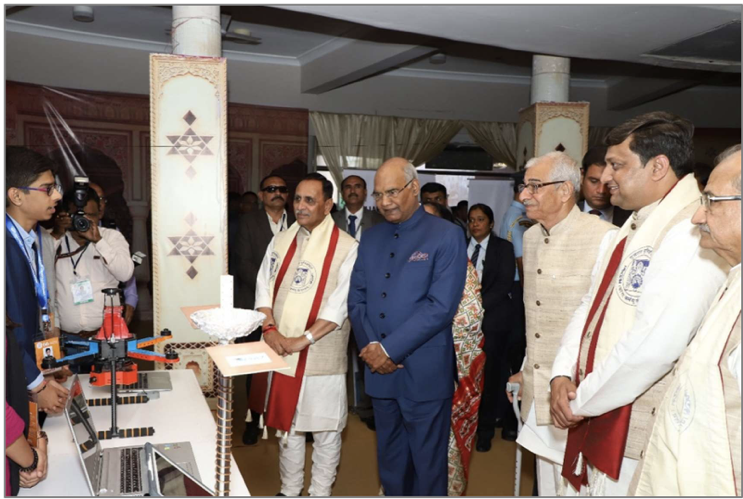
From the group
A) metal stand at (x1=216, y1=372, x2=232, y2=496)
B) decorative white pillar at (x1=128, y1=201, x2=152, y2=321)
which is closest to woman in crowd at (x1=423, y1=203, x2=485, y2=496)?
metal stand at (x1=216, y1=372, x2=232, y2=496)

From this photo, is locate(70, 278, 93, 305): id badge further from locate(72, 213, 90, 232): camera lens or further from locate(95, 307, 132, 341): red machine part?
locate(95, 307, 132, 341): red machine part

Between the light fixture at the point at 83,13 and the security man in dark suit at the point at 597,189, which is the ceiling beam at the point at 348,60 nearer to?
the light fixture at the point at 83,13

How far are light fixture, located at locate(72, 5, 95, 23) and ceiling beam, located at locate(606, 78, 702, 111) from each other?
20.3 ft

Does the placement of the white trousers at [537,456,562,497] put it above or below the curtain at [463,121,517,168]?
below

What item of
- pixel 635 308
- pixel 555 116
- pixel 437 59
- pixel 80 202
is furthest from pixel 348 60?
pixel 635 308

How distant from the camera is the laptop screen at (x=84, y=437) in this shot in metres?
1.60

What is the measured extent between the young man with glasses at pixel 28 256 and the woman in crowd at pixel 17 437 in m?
0.35

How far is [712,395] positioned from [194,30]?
3.49 meters

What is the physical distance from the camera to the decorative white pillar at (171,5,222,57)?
3.84 m

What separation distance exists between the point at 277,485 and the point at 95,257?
149cm

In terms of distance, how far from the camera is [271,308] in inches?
116

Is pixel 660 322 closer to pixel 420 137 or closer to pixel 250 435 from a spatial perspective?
pixel 250 435

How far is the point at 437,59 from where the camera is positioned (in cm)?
724

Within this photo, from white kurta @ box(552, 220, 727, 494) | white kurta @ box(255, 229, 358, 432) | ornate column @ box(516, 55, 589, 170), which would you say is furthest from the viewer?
ornate column @ box(516, 55, 589, 170)
